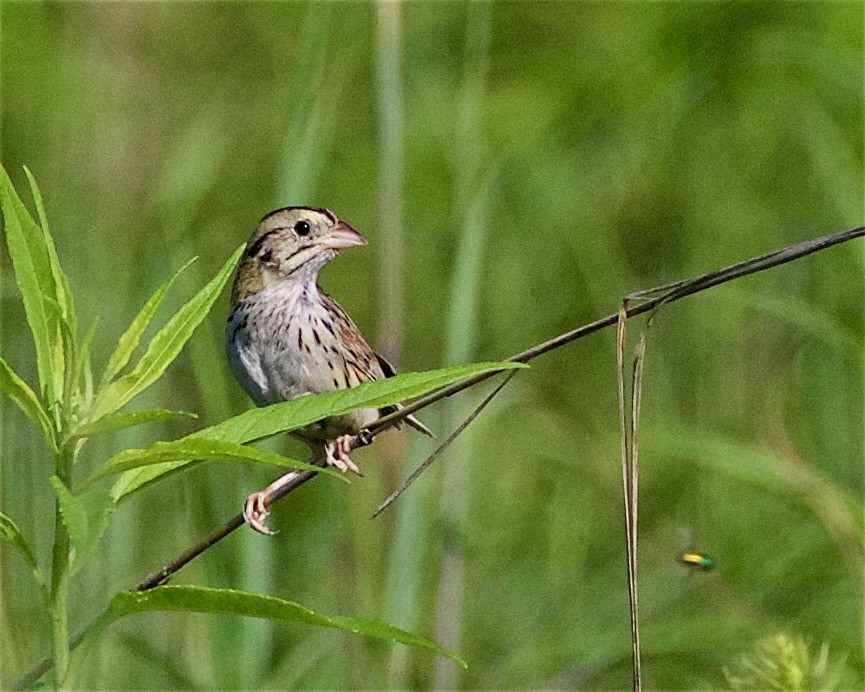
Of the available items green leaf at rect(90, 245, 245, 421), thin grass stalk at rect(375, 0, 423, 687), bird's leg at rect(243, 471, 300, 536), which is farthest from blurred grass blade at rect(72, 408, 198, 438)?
thin grass stalk at rect(375, 0, 423, 687)

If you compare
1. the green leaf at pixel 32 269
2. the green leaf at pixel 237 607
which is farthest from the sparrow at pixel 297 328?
the green leaf at pixel 237 607

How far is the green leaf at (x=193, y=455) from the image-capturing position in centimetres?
155

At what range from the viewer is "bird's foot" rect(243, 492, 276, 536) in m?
2.76

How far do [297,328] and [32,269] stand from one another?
56.0 inches

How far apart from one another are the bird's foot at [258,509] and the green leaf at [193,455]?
1.05 m

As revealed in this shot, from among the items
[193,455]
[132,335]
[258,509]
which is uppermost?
[258,509]

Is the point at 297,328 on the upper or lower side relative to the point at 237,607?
upper

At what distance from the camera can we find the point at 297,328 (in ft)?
10.4

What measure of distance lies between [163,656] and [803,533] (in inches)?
66.0

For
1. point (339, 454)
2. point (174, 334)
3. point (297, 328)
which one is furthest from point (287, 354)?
point (174, 334)

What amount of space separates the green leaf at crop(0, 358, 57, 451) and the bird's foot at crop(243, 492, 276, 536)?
97cm

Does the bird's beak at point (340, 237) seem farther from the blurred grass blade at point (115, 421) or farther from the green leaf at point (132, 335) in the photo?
the blurred grass blade at point (115, 421)

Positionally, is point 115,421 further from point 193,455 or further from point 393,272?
point 393,272

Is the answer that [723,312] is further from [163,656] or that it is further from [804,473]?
[163,656]
